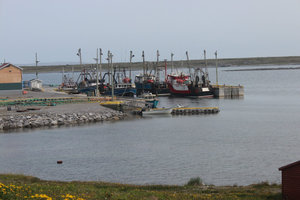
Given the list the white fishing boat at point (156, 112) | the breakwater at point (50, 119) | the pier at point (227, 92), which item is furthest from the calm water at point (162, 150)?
the pier at point (227, 92)

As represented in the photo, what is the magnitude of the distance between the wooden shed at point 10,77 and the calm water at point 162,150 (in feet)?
83.4

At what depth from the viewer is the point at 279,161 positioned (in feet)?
104

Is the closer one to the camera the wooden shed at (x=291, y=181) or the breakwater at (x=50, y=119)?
the wooden shed at (x=291, y=181)

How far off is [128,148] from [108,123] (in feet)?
52.3

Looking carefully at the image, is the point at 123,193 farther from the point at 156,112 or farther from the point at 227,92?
the point at 227,92

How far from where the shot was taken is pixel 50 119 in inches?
2037

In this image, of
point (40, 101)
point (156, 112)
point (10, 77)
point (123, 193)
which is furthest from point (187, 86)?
point (123, 193)

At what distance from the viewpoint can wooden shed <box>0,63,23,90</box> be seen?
71.0 m

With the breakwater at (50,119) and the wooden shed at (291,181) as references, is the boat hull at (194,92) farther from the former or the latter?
the wooden shed at (291,181)

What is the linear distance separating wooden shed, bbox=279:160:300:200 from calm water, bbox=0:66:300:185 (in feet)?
28.5

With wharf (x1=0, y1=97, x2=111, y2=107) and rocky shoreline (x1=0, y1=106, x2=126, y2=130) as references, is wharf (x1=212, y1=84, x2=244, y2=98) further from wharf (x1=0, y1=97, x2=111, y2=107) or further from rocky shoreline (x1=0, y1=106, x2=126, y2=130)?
rocky shoreline (x1=0, y1=106, x2=126, y2=130)

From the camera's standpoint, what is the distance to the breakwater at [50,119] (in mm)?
49062

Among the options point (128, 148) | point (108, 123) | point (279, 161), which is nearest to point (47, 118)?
point (108, 123)

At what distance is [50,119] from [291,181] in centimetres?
3841
